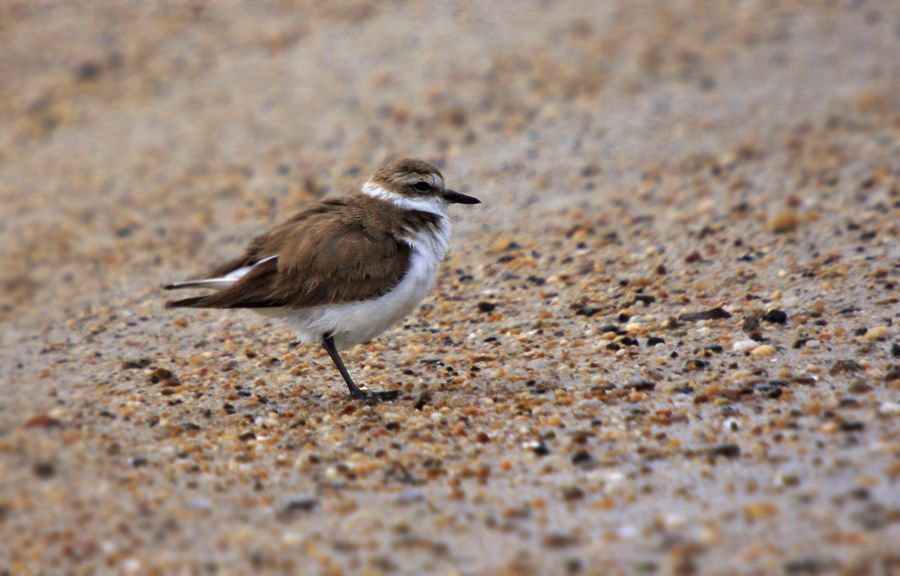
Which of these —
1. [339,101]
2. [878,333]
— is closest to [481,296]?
[878,333]

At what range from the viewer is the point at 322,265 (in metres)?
5.91

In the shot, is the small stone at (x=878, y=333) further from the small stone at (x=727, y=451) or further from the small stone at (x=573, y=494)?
the small stone at (x=573, y=494)

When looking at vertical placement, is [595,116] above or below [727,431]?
above

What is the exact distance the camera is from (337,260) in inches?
233

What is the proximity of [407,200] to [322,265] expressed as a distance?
80cm

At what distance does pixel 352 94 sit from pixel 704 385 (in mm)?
6755

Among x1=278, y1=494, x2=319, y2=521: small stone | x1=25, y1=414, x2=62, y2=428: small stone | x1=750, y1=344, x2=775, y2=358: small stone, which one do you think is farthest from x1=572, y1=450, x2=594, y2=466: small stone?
x1=25, y1=414, x2=62, y2=428: small stone

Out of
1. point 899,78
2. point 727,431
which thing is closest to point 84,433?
point 727,431

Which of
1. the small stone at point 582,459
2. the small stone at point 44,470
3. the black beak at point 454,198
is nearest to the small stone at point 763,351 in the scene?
the small stone at point 582,459

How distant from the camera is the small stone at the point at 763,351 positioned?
6086 mm

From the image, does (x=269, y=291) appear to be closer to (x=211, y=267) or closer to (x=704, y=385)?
(x=704, y=385)

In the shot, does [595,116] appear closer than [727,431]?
No

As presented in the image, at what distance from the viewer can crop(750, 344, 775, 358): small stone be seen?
6.09 meters

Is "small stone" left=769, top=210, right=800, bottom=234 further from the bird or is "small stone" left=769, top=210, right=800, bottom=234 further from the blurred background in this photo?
the bird
